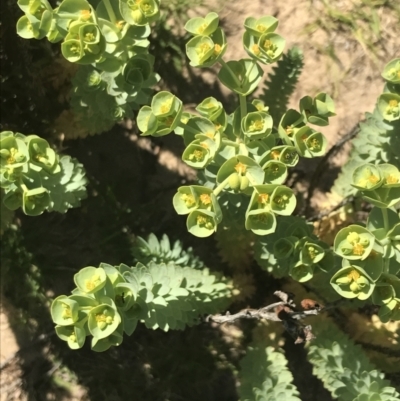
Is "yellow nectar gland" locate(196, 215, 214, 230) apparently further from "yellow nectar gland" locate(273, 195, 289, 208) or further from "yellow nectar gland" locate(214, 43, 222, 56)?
"yellow nectar gland" locate(214, 43, 222, 56)

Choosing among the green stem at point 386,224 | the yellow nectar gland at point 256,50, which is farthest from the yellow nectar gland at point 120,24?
the green stem at point 386,224

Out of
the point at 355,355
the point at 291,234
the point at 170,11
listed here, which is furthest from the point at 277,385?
the point at 170,11

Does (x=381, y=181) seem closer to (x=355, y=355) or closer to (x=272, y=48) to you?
(x=272, y=48)

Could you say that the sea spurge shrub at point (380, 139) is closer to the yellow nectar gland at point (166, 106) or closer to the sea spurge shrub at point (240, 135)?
the sea spurge shrub at point (240, 135)

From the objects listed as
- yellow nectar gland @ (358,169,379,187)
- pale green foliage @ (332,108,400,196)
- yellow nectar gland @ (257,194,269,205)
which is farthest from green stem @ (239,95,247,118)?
pale green foliage @ (332,108,400,196)

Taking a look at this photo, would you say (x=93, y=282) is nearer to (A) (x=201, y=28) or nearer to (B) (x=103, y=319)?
(B) (x=103, y=319)
